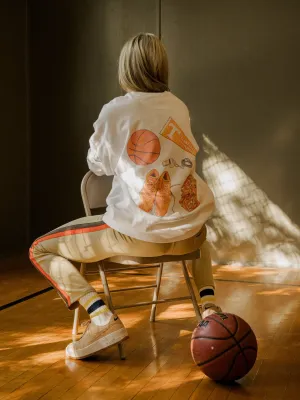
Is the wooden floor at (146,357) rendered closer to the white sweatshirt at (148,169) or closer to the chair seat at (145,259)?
the chair seat at (145,259)

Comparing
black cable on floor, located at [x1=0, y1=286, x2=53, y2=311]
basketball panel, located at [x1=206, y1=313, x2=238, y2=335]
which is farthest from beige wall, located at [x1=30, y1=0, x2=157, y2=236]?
basketball panel, located at [x1=206, y1=313, x2=238, y2=335]

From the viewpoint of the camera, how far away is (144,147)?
2.39 m

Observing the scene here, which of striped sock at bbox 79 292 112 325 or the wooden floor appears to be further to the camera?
striped sock at bbox 79 292 112 325

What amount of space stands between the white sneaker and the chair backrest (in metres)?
0.54

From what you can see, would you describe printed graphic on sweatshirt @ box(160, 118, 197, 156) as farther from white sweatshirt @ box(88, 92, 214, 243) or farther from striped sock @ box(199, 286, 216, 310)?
striped sock @ box(199, 286, 216, 310)

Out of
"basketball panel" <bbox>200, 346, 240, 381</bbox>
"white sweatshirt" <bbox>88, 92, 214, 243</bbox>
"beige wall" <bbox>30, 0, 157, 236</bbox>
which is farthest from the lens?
"beige wall" <bbox>30, 0, 157, 236</bbox>

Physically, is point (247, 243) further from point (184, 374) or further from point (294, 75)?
point (184, 374)

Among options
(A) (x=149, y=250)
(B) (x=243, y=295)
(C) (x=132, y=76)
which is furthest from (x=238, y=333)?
(B) (x=243, y=295)

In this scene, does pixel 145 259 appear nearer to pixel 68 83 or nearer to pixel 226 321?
pixel 226 321

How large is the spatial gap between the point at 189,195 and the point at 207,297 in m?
0.47

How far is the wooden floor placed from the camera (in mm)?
2129

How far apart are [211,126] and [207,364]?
3125 millimetres

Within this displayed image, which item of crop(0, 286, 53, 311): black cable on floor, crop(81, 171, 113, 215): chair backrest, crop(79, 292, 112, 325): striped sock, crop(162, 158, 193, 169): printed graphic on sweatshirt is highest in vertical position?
crop(162, 158, 193, 169): printed graphic on sweatshirt

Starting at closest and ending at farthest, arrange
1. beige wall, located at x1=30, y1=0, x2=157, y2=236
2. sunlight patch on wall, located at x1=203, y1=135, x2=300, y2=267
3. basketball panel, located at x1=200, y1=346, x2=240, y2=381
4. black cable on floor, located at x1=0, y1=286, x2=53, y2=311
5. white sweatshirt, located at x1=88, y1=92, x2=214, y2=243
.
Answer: basketball panel, located at x1=200, y1=346, x2=240, y2=381 < white sweatshirt, located at x1=88, y1=92, x2=214, y2=243 < black cable on floor, located at x1=0, y1=286, x2=53, y2=311 < sunlight patch on wall, located at x1=203, y1=135, x2=300, y2=267 < beige wall, located at x1=30, y1=0, x2=157, y2=236
